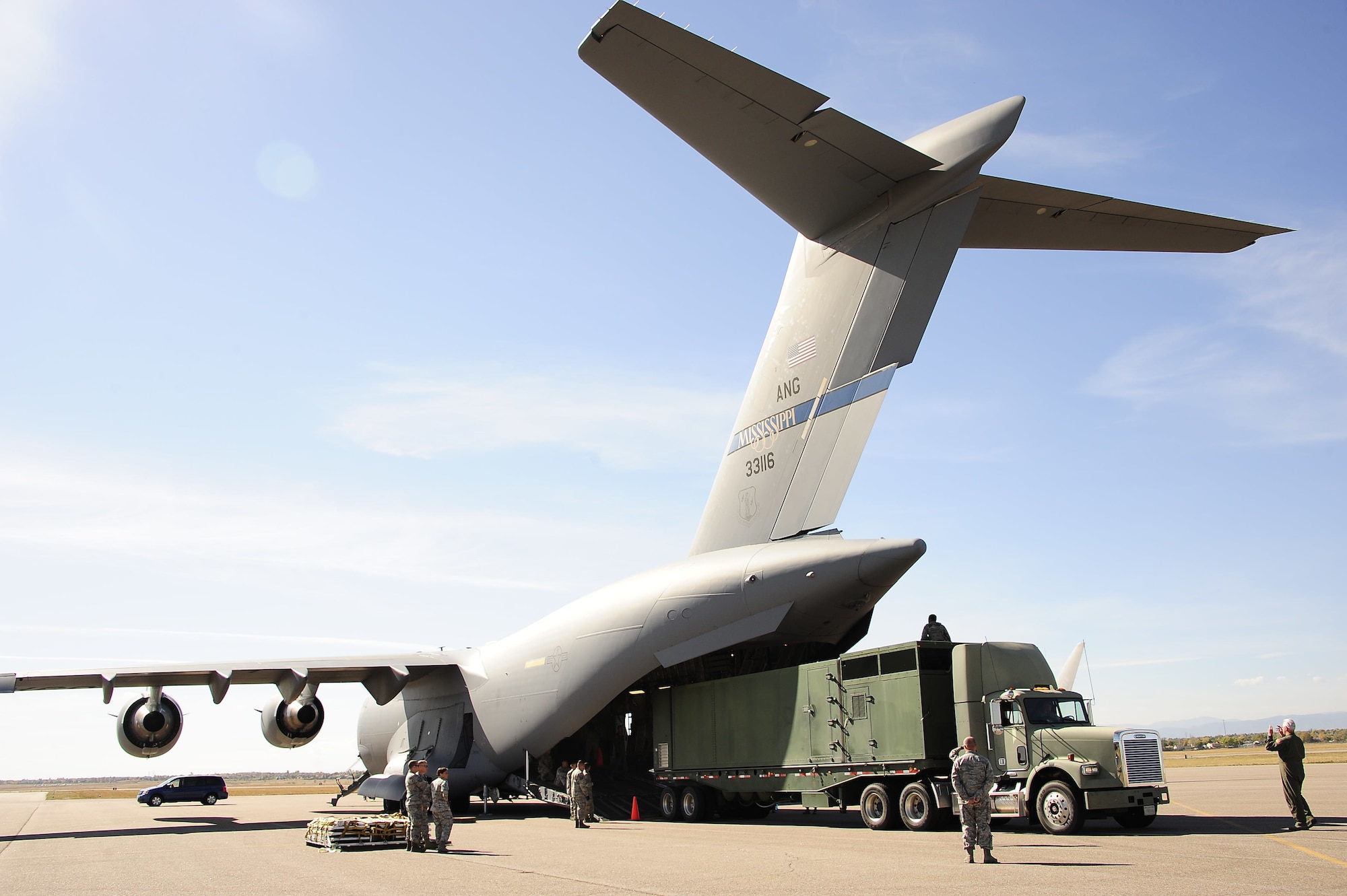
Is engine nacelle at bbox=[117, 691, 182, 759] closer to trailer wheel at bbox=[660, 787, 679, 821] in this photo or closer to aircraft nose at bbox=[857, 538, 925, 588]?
trailer wheel at bbox=[660, 787, 679, 821]

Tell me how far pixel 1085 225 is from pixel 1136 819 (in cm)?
749

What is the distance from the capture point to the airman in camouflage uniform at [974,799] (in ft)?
29.5

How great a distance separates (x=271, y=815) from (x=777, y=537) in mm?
15520

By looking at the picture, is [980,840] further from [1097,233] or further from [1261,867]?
[1097,233]

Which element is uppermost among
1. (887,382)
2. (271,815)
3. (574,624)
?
(887,382)

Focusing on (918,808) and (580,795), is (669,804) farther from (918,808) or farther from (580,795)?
(918,808)

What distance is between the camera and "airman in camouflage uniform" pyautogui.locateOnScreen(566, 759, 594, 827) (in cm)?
1559

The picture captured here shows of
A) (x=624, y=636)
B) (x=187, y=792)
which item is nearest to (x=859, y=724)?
(x=624, y=636)

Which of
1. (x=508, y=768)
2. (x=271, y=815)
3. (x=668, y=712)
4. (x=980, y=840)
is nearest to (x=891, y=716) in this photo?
(x=980, y=840)

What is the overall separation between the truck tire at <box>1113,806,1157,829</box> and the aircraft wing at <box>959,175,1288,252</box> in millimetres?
7138

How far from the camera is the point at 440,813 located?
11.8 m

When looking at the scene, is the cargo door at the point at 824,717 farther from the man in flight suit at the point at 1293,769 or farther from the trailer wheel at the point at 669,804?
the man in flight suit at the point at 1293,769

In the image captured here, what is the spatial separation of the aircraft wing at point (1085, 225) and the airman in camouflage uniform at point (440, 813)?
9.45m

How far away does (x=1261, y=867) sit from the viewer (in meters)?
7.97
